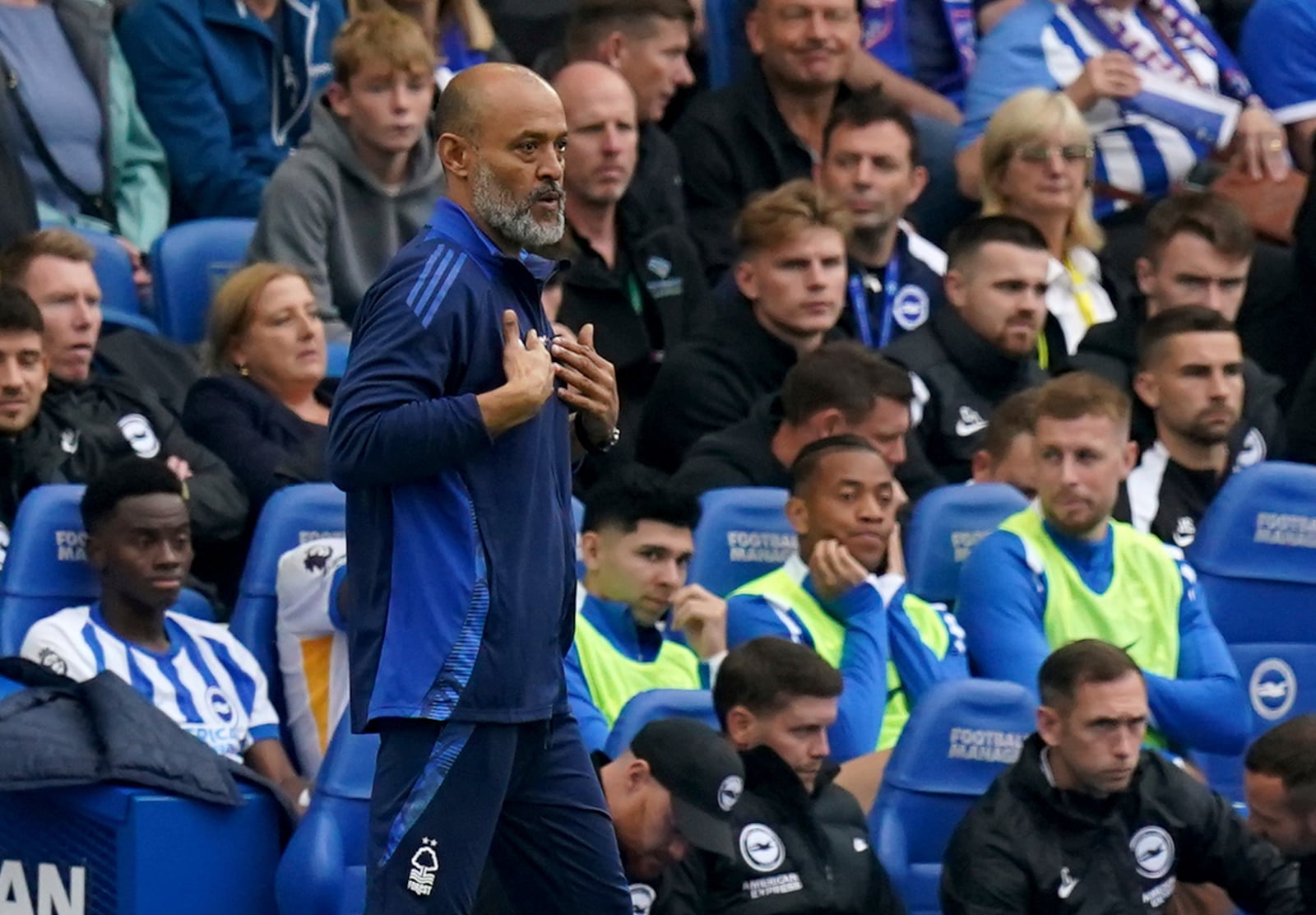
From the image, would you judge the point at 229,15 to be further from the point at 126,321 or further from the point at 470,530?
the point at 470,530

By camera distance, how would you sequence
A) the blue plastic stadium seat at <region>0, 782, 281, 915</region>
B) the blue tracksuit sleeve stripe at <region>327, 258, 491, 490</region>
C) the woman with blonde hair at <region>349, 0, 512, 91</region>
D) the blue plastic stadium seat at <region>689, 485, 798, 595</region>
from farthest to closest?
the woman with blonde hair at <region>349, 0, 512, 91</region>
the blue plastic stadium seat at <region>689, 485, 798, 595</region>
the blue plastic stadium seat at <region>0, 782, 281, 915</region>
the blue tracksuit sleeve stripe at <region>327, 258, 491, 490</region>

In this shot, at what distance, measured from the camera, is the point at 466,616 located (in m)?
4.06

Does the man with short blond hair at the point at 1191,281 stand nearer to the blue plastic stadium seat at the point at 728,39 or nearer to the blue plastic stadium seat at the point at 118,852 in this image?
the blue plastic stadium seat at the point at 728,39

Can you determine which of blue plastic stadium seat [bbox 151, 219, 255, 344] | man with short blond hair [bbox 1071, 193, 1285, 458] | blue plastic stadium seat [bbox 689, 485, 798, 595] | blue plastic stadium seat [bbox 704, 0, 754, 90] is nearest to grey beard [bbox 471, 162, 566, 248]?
blue plastic stadium seat [bbox 689, 485, 798, 595]

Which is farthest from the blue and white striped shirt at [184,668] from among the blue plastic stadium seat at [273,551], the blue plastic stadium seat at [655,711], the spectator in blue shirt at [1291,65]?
the spectator in blue shirt at [1291,65]

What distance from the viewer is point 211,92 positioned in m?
8.21

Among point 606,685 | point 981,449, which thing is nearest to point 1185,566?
point 981,449

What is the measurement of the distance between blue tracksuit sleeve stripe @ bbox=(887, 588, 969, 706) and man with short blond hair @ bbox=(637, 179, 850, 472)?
3.39 ft

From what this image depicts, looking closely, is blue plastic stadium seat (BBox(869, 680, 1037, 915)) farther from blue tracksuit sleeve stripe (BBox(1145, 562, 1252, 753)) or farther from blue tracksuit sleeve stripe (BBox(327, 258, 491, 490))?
blue tracksuit sleeve stripe (BBox(327, 258, 491, 490))

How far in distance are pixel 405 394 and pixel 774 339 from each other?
3.61 metres

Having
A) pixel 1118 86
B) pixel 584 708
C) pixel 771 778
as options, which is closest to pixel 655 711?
pixel 584 708

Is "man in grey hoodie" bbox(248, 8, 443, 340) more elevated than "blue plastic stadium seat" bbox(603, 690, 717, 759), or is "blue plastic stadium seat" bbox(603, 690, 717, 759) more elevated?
"man in grey hoodie" bbox(248, 8, 443, 340)

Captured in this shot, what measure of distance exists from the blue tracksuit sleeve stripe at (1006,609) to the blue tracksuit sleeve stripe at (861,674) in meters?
0.27

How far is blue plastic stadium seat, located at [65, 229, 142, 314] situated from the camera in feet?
25.1
